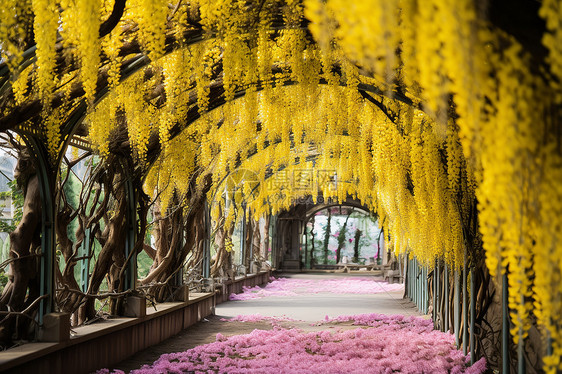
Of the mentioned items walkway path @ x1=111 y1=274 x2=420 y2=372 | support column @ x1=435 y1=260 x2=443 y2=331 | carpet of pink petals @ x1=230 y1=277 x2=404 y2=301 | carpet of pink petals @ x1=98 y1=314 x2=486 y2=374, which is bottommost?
carpet of pink petals @ x1=230 y1=277 x2=404 y2=301

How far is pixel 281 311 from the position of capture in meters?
9.56

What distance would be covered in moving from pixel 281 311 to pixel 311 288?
539 cm

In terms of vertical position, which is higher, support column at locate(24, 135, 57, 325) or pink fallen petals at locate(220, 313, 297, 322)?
support column at locate(24, 135, 57, 325)

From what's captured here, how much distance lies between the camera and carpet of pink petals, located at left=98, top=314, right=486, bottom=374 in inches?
192

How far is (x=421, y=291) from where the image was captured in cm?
926

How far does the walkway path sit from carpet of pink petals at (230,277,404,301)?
0.99 ft

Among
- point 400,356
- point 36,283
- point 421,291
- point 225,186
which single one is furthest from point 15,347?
point 225,186

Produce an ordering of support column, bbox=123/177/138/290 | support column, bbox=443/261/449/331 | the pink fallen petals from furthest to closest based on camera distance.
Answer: the pink fallen petals < support column, bbox=443/261/449/331 < support column, bbox=123/177/138/290

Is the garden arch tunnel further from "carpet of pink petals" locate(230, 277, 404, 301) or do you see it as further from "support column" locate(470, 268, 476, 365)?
"support column" locate(470, 268, 476, 365)


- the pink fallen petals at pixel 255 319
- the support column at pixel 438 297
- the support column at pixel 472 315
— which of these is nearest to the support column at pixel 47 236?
the support column at pixel 472 315

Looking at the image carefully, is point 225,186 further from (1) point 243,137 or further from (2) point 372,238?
(2) point 372,238

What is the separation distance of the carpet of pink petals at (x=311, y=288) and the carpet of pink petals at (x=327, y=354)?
17.2ft

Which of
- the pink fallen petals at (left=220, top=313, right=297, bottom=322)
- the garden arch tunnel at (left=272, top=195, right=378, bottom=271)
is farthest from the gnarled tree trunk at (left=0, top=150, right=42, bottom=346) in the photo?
the garden arch tunnel at (left=272, top=195, right=378, bottom=271)

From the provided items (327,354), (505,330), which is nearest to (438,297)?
(327,354)
